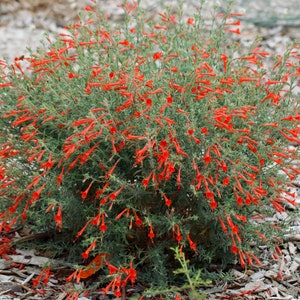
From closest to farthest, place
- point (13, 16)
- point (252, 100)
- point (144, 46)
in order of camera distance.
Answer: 1. point (252, 100)
2. point (144, 46)
3. point (13, 16)

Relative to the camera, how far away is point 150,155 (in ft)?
10.2

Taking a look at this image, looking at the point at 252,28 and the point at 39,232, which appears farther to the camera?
the point at 252,28

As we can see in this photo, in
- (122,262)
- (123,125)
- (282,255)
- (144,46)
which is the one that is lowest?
(282,255)

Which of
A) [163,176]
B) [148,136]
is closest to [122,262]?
[163,176]

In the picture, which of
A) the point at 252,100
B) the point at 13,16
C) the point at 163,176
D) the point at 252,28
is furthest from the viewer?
the point at 13,16

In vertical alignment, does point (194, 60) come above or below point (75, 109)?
above

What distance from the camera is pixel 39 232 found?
13.8ft

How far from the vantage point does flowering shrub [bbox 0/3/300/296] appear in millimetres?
3191

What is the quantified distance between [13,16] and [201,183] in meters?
7.55

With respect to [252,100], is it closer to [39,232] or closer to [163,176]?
[163,176]

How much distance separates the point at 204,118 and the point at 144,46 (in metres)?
0.94

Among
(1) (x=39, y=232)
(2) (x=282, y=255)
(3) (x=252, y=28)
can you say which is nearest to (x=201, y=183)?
(2) (x=282, y=255)

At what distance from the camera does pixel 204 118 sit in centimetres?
333

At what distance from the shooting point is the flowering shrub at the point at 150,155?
319cm
